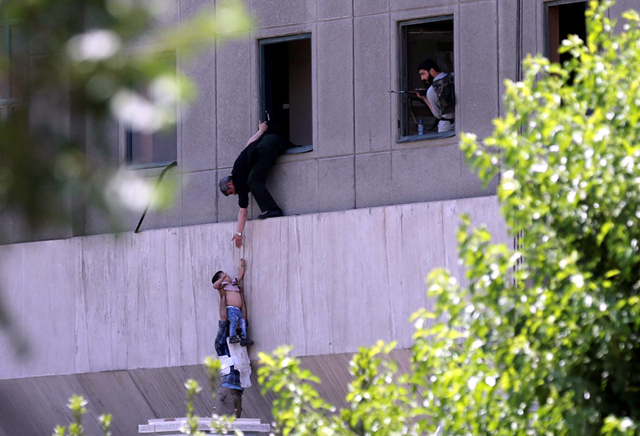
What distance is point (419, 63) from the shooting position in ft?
60.5

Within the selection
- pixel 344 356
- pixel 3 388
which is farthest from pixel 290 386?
pixel 3 388

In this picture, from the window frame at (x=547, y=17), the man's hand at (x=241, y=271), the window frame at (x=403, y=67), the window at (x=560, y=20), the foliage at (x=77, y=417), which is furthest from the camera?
the man's hand at (x=241, y=271)

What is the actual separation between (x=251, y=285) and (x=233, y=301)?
39cm

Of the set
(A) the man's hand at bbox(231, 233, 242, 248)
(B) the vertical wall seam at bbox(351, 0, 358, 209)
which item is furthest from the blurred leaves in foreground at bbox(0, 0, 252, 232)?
(A) the man's hand at bbox(231, 233, 242, 248)

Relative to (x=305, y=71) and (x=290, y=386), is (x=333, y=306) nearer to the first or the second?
(x=305, y=71)

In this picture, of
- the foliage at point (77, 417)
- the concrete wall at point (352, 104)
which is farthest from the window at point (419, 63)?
the foliage at point (77, 417)

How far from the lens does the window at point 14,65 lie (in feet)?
10.1

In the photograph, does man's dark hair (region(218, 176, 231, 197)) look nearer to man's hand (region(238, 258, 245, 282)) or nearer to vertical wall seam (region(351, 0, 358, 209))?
man's hand (region(238, 258, 245, 282))

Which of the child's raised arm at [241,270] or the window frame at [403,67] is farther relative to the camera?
the child's raised arm at [241,270]

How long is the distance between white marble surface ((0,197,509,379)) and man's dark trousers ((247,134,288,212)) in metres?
0.28

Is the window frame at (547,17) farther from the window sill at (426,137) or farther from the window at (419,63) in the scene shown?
the window sill at (426,137)

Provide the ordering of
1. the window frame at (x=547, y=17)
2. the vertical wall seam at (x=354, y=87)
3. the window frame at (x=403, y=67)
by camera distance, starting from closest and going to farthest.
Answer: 1. the window frame at (x=547, y=17)
2. the window frame at (x=403, y=67)
3. the vertical wall seam at (x=354, y=87)

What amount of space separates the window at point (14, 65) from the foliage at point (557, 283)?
4.80 metres

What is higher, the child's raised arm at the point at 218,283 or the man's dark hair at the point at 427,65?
the man's dark hair at the point at 427,65
